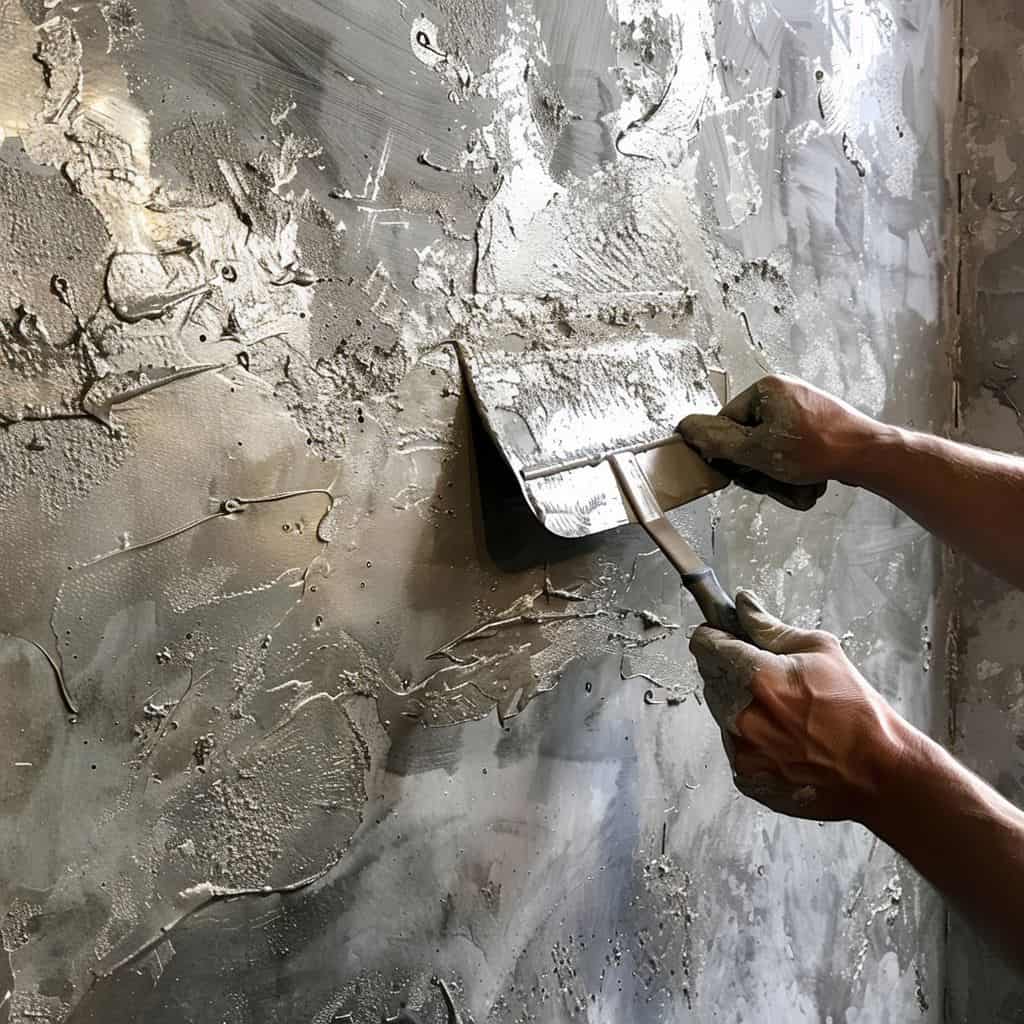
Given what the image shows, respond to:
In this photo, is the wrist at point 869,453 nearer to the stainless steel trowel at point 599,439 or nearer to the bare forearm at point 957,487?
the bare forearm at point 957,487

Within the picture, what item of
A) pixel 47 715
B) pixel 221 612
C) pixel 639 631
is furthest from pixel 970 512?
pixel 47 715

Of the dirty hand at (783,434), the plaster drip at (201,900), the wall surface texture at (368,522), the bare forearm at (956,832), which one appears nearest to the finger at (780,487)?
the dirty hand at (783,434)

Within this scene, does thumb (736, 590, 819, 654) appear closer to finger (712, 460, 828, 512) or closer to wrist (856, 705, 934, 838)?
wrist (856, 705, 934, 838)

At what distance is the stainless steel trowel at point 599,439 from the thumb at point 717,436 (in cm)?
2

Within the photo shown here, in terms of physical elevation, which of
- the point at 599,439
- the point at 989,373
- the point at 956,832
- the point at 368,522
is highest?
the point at 989,373

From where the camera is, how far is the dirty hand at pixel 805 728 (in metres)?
0.97

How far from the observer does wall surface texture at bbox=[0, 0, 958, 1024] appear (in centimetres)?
81

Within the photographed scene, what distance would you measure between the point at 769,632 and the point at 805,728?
0.41 ft

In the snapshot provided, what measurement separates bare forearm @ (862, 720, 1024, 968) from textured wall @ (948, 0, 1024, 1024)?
114 centimetres

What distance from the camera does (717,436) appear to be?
121 centimetres

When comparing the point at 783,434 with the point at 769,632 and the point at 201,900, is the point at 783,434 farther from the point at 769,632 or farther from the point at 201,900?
the point at 201,900

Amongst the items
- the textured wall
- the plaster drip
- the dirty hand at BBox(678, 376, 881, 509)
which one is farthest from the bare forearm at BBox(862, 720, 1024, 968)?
the textured wall

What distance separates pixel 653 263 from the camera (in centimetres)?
133

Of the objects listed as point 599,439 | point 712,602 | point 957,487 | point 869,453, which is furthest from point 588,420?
point 957,487
